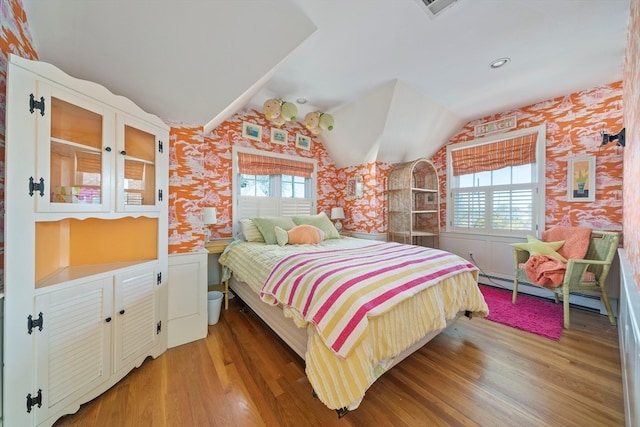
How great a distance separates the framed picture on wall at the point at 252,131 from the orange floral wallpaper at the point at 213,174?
5cm

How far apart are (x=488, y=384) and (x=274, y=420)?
142cm

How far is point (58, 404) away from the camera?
3.93 ft

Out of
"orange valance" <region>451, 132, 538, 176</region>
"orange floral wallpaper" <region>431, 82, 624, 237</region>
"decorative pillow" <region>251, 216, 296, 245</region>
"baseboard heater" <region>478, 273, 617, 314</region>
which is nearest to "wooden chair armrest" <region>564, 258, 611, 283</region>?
"baseboard heater" <region>478, 273, 617, 314</region>

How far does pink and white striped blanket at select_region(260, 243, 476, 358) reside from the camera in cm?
123

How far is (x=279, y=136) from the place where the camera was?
3.65m

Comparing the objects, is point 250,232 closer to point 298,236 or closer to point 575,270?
point 298,236

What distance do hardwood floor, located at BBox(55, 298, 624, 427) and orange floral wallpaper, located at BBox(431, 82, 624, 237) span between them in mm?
1456

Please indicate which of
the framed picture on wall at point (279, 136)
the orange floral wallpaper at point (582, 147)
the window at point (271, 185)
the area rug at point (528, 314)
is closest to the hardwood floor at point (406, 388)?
the area rug at point (528, 314)

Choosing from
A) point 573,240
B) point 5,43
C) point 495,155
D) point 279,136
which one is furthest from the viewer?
point 279,136

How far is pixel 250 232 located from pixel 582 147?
4.28 m

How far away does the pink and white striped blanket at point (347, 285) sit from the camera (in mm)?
1227

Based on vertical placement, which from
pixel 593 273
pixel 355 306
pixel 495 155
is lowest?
pixel 593 273

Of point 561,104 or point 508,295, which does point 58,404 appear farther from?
point 561,104

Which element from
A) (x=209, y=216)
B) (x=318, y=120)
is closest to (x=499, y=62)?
(x=318, y=120)
